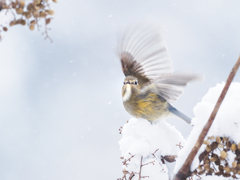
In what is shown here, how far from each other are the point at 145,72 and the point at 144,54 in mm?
169

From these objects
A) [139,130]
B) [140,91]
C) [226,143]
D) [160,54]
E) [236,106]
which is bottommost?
[226,143]

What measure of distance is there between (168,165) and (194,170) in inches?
20.9

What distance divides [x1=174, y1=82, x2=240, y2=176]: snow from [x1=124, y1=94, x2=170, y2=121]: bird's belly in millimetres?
878

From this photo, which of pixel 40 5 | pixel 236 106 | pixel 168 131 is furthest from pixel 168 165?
pixel 40 5

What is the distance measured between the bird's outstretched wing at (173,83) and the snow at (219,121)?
5.1 inches

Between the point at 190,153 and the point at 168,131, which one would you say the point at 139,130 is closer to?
the point at 168,131

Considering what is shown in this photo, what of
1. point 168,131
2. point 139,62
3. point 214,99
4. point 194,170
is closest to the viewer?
point 194,170

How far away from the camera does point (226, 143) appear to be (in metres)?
1.07

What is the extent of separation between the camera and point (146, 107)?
2.17m

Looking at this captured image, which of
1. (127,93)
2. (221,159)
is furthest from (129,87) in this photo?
(221,159)

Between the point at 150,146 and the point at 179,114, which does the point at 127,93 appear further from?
the point at 150,146

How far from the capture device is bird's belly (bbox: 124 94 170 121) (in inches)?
84.4

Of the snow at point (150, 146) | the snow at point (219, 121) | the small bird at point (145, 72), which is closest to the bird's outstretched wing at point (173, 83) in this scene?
the small bird at point (145, 72)

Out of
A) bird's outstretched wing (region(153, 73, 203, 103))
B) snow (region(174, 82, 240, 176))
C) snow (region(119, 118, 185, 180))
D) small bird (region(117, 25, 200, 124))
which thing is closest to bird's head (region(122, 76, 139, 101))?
small bird (region(117, 25, 200, 124))
